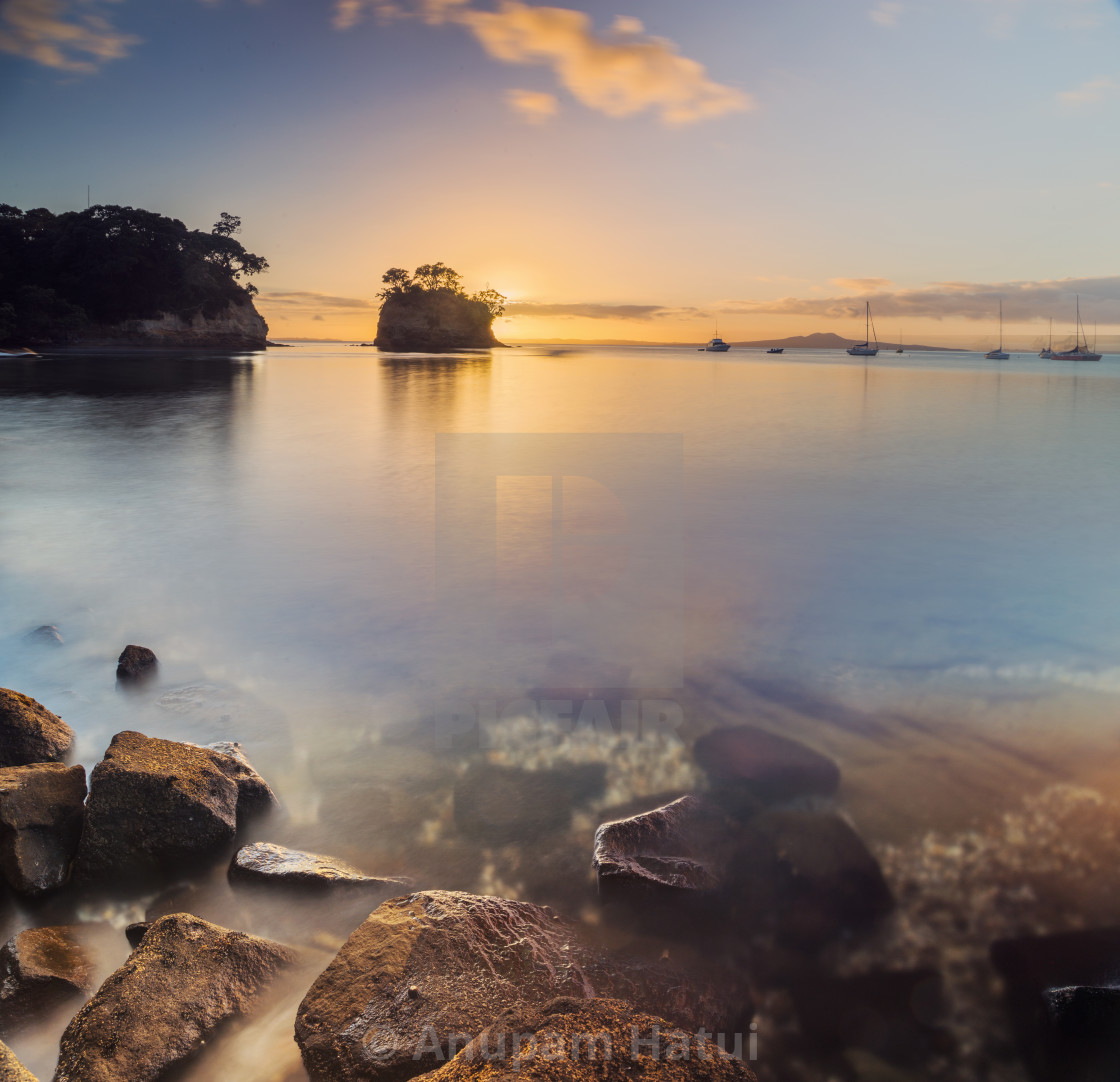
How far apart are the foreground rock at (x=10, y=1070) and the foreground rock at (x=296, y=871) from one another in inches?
38.9

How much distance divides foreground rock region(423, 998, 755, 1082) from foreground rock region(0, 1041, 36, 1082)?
1.00 metres

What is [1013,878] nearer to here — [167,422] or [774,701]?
[774,701]

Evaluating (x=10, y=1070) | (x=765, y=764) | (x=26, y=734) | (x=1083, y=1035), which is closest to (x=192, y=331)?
Result: (x=26, y=734)

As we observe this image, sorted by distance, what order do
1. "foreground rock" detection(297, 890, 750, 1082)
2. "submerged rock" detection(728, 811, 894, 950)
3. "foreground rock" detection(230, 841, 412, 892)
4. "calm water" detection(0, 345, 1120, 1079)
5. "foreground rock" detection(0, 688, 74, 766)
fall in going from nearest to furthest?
"foreground rock" detection(297, 890, 750, 1082), "submerged rock" detection(728, 811, 894, 950), "foreground rock" detection(230, 841, 412, 892), "foreground rock" detection(0, 688, 74, 766), "calm water" detection(0, 345, 1120, 1079)

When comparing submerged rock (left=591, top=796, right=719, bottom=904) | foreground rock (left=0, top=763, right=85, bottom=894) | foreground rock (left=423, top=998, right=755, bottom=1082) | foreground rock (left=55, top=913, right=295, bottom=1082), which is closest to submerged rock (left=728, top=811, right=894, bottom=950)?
submerged rock (left=591, top=796, right=719, bottom=904)

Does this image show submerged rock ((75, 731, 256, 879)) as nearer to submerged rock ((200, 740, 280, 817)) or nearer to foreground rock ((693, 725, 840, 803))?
submerged rock ((200, 740, 280, 817))

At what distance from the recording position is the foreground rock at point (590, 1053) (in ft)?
5.12

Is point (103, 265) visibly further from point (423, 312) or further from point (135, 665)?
point (135, 665)

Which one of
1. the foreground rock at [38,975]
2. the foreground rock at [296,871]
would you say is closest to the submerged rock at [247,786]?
the foreground rock at [296,871]

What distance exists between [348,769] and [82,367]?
44.0m

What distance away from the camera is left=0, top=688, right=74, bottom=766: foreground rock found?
3299 mm

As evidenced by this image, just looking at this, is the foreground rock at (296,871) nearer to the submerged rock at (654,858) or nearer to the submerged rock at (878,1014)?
the submerged rock at (654,858)

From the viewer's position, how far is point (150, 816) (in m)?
2.79

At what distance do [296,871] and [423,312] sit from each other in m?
111
